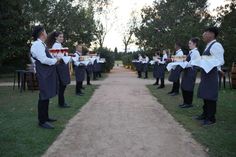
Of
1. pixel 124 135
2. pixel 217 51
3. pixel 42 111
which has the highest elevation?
pixel 217 51

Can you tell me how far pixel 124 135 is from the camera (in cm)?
738

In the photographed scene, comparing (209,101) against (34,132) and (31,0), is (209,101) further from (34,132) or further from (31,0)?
(31,0)

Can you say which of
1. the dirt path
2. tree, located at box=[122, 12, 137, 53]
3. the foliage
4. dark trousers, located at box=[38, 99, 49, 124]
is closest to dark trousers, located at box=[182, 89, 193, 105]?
the dirt path

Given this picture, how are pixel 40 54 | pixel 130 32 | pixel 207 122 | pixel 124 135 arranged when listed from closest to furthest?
pixel 124 135
pixel 40 54
pixel 207 122
pixel 130 32

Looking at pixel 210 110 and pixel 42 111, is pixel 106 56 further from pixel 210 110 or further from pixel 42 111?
pixel 42 111

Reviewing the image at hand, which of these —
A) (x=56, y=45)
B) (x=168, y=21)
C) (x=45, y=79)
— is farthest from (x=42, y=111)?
(x=168, y=21)

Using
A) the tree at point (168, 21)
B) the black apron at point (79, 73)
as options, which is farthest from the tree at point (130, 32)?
the black apron at point (79, 73)

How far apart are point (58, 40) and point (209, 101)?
4.11 meters

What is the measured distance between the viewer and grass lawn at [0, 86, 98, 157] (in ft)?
20.7

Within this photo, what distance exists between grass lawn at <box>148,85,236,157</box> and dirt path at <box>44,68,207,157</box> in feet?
0.65

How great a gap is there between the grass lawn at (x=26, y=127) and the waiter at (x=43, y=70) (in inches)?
13.9

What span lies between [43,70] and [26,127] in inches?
47.0

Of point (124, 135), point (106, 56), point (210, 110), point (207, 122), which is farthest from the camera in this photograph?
point (106, 56)

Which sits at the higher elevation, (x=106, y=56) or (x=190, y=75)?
(x=106, y=56)
